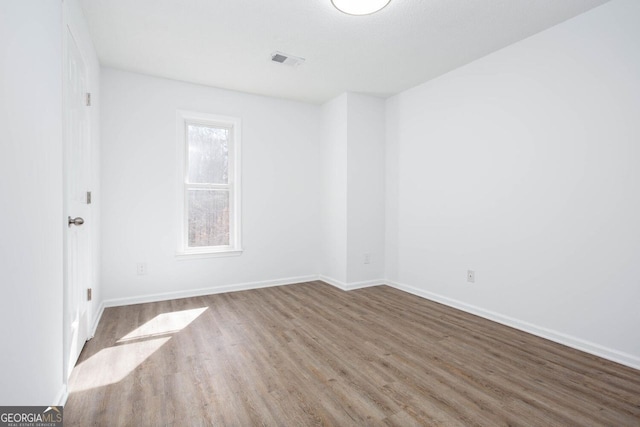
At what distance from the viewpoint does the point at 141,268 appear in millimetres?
3635

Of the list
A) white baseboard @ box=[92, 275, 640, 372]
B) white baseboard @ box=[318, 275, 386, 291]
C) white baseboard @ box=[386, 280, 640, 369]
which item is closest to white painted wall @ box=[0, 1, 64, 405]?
white baseboard @ box=[92, 275, 640, 372]

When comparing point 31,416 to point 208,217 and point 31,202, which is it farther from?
point 208,217

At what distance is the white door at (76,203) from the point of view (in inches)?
76.1

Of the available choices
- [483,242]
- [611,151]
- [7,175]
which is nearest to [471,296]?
[483,242]

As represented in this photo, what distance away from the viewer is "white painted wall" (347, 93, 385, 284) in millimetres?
4234

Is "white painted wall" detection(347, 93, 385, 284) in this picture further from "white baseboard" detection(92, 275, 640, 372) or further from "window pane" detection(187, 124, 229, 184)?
"window pane" detection(187, 124, 229, 184)

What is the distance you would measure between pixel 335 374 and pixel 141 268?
2.60m

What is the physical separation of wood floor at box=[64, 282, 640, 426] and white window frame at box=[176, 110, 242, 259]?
37.5 inches

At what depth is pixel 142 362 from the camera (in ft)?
7.38

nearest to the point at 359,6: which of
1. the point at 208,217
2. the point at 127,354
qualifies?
the point at 208,217

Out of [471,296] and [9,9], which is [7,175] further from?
[471,296]

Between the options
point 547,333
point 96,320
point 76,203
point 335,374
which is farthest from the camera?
point 96,320

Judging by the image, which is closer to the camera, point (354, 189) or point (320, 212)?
point (354, 189)

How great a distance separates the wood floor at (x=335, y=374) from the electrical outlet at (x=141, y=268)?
1.72ft
